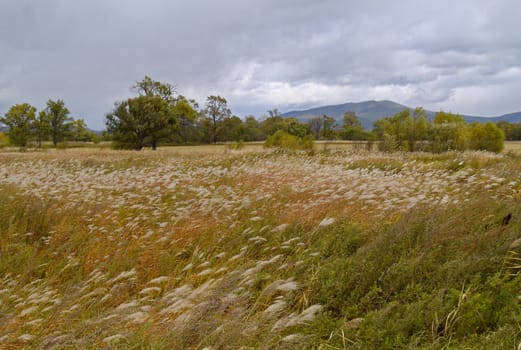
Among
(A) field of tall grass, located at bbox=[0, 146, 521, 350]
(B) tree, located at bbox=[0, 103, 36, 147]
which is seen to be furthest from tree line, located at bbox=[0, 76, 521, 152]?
(A) field of tall grass, located at bbox=[0, 146, 521, 350]

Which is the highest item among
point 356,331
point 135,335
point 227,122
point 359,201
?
point 227,122

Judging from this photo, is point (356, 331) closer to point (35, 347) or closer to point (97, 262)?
point (35, 347)

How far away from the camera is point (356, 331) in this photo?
2416 millimetres

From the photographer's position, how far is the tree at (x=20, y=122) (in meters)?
50.3

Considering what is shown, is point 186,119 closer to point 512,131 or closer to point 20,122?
point 20,122

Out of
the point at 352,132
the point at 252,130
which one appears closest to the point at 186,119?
the point at 252,130

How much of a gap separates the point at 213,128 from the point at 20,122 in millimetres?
33903

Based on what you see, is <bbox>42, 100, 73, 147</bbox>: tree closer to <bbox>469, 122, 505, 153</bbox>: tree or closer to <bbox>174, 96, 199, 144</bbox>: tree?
<bbox>174, 96, 199, 144</bbox>: tree

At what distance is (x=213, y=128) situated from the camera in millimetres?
70875

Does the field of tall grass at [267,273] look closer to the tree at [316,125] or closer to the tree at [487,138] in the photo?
the tree at [487,138]

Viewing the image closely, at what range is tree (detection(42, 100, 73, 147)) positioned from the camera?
55.7m

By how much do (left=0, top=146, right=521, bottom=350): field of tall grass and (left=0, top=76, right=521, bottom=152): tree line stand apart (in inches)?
775

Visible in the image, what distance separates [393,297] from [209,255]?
6.91 feet

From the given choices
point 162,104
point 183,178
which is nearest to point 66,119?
point 162,104
